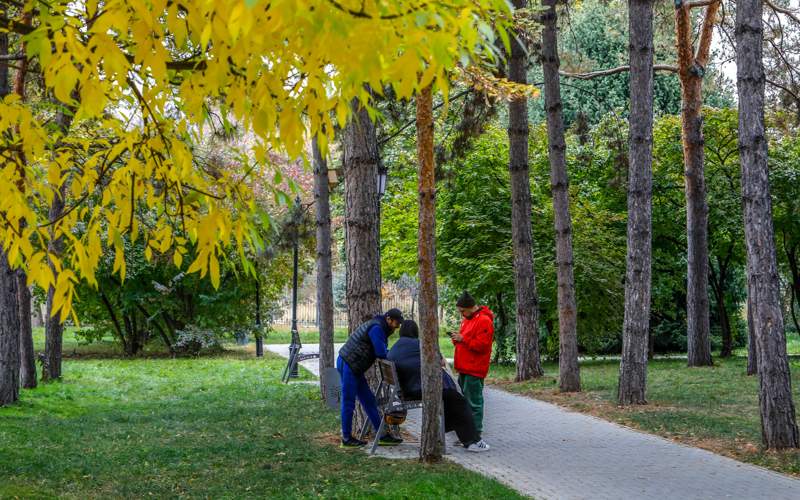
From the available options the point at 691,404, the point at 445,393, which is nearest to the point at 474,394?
the point at 445,393

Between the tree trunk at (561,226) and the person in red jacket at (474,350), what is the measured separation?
652 centimetres

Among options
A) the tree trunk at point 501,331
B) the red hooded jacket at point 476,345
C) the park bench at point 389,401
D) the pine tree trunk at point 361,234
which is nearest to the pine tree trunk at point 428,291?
the park bench at point 389,401

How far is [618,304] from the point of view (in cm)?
2733

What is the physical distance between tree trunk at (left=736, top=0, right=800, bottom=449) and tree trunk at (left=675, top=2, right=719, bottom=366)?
45.2 ft

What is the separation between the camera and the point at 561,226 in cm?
1811

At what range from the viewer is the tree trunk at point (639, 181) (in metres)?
15.2

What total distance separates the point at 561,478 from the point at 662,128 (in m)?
23.5

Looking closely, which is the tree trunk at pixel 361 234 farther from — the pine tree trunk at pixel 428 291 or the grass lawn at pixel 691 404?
the grass lawn at pixel 691 404

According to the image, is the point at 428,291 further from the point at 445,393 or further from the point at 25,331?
the point at 25,331

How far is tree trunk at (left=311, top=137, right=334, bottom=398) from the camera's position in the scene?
1700 cm

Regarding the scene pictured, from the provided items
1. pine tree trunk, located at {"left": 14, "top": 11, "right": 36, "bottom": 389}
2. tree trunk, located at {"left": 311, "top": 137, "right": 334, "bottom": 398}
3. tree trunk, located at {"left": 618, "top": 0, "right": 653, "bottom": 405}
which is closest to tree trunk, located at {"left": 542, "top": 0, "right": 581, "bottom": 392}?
tree trunk, located at {"left": 618, "top": 0, "right": 653, "bottom": 405}

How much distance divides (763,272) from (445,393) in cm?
389

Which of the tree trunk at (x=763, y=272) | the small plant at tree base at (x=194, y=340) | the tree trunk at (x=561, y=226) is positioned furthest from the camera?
the small plant at tree base at (x=194, y=340)

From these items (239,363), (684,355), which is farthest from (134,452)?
(684,355)
